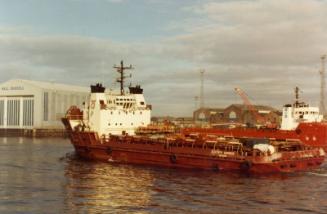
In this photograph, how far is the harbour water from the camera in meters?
23.2

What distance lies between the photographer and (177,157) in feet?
123

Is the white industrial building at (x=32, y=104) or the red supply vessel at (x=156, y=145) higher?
the white industrial building at (x=32, y=104)

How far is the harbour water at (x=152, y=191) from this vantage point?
23.2 metres

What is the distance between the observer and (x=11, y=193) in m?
26.7

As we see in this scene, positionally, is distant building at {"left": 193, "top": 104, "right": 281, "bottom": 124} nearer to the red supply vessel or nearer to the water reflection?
the red supply vessel

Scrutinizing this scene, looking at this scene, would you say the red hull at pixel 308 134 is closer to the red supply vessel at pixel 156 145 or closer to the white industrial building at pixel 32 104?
the red supply vessel at pixel 156 145

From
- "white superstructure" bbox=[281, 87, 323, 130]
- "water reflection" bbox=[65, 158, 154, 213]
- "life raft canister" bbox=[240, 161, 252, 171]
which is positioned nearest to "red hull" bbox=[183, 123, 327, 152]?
"white superstructure" bbox=[281, 87, 323, 130]

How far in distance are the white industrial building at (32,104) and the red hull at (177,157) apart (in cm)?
6418

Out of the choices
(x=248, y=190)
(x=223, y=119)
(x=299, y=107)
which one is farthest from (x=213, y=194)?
(x=223, y=119)

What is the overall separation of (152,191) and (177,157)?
10.1 metres

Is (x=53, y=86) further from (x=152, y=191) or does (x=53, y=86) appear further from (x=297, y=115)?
(x=152, y=191)

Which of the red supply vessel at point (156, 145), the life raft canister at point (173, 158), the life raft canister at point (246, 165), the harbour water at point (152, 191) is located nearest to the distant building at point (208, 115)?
the red supply vessel at point (156, 145)

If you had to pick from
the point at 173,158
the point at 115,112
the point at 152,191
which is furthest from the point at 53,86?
the point at 152,191

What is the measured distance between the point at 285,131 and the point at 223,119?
70356mm
